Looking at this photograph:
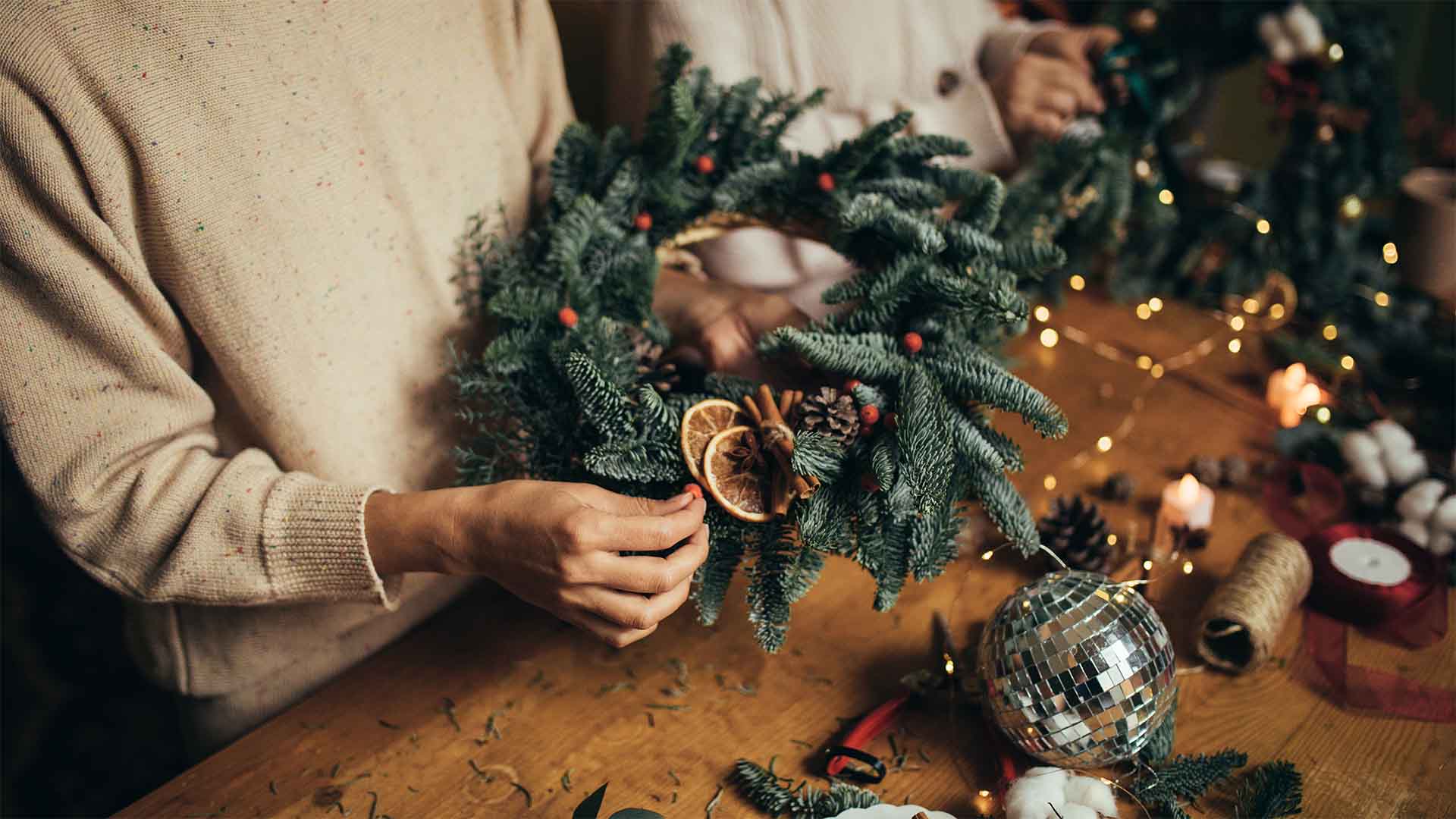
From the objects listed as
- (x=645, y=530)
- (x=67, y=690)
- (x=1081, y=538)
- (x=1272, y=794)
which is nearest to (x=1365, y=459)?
(x=1081, y=538)

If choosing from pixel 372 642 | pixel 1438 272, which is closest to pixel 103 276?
pixel 372 642

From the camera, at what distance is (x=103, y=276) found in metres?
0.75

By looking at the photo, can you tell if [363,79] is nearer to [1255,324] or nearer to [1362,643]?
[1362,643]

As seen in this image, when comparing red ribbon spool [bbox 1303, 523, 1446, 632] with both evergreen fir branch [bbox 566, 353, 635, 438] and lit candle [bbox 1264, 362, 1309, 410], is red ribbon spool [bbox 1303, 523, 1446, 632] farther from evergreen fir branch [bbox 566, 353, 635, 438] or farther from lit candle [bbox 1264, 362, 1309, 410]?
evergreen fir branch [bbox 566, 353, 635, 438]

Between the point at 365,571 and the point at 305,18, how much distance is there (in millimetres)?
486

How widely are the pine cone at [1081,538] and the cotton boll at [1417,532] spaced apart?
32cm

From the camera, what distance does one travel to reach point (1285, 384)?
1276 mm

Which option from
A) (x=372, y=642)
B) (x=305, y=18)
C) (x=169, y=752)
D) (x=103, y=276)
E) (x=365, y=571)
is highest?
(x=305, y=18)

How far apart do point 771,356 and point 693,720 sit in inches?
13.4

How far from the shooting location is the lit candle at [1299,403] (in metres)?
1.24

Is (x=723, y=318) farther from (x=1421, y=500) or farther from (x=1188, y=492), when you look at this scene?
(x=1421, y=500)

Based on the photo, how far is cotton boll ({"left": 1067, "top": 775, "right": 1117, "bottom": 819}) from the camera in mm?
725

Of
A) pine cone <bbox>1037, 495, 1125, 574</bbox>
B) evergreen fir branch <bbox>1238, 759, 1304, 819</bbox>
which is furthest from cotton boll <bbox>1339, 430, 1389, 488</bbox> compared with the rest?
evergreen fir branch <bbox>1238, 759, 1304, 819</bbox>

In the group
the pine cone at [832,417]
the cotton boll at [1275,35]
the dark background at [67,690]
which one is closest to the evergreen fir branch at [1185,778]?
the pine cone at [832,417]
